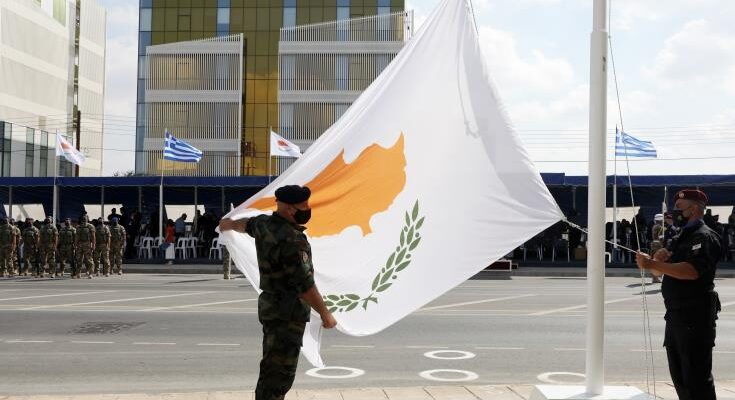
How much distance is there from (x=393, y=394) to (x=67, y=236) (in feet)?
64.2

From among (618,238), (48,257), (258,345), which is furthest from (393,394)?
(618,238)

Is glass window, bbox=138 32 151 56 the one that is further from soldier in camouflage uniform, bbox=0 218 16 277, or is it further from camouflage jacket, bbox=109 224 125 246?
soldier in camouflage uniform, bbox=0 218 16 277

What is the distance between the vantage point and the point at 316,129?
6184 centimetres

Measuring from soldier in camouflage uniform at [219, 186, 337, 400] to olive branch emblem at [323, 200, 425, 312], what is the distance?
22 cm

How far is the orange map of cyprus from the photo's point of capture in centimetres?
544

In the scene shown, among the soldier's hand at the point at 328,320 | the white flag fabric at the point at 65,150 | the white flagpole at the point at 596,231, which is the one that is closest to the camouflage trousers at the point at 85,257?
the white flag fabric at the point at 65,150

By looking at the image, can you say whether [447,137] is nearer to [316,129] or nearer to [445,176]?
[445,176]

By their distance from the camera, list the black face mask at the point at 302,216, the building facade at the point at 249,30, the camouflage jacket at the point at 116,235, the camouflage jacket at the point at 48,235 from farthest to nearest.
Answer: the building facade at the point at 249,30, the camouflage jacket at the point at 116,235, the camouflage jacket at the point at 48,235, the black face mask at the point at 302,216

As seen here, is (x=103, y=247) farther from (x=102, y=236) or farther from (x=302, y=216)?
(x=302, y=216)

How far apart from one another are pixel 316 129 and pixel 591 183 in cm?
5743

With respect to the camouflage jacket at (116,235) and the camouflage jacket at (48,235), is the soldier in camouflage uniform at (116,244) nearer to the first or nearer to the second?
the camouflage jacket at (116,235)

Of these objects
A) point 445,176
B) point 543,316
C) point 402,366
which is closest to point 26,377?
point 402,366

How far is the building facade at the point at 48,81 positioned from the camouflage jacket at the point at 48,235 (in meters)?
37.9

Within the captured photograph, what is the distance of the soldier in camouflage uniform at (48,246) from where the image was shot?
941 inches
